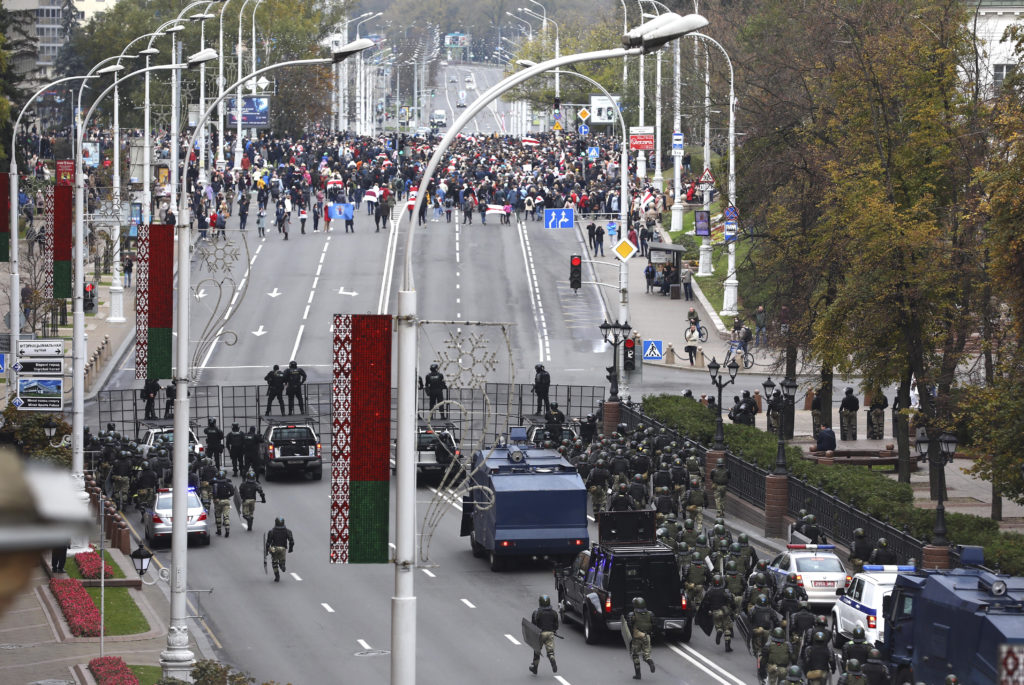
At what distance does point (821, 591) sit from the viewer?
27578 mm

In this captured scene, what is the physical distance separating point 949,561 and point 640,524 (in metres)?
5.42

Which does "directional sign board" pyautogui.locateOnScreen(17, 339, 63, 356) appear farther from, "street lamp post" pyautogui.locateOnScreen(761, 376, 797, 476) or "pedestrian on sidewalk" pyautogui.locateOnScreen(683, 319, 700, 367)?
"pedestrian on sidewalk" pyautogui.locateOnScreen(683, 319, 700, 367)

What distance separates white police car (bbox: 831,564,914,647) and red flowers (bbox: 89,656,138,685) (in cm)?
1045

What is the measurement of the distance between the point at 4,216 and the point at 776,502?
18833 mm

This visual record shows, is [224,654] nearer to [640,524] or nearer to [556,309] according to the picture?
[640,524]

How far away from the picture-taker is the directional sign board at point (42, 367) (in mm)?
34469

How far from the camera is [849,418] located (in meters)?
48.0

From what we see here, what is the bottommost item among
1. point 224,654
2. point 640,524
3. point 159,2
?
point 224,654

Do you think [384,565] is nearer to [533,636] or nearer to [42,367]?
[42,367]

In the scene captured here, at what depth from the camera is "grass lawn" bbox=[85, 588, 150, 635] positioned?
1091 inches

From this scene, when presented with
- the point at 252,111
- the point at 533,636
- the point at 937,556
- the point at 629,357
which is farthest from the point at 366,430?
the point at 252,111

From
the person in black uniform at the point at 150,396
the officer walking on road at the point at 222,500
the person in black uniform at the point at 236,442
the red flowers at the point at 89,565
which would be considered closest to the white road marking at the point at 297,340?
the person in black uniform at the point at 150,396

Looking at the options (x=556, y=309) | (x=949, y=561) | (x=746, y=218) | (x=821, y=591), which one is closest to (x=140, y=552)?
(x=821, y=591)

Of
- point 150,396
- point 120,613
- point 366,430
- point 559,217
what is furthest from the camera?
point 559,217
